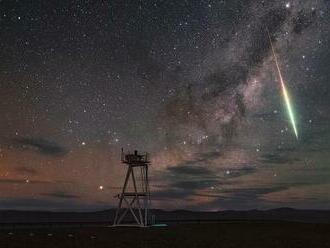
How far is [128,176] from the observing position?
56.5 m

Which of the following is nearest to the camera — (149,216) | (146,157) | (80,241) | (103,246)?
(103,246)

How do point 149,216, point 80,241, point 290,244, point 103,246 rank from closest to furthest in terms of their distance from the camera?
point 103,246 < point 80,241 < point 290,244 < point 149,216

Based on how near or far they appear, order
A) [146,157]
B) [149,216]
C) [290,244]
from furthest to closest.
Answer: [149,216]
[146,157]
[290,244]

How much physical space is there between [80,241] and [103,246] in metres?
3.67

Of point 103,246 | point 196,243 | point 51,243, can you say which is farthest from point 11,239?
point 196,243

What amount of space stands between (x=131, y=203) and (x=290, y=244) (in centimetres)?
2208

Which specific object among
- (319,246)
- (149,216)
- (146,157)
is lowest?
(319,246)

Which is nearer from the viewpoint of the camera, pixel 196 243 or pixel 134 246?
pixel 134 246

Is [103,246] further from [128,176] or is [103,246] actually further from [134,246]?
Result: [128,176]

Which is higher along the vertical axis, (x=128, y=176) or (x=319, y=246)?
(x=128, y=176)

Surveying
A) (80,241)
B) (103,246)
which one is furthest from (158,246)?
(80,241)

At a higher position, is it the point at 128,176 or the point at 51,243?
the point at 128,176

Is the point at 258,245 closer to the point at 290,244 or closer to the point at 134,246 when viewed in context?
the point at 290,244

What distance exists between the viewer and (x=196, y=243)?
40.1 metres
